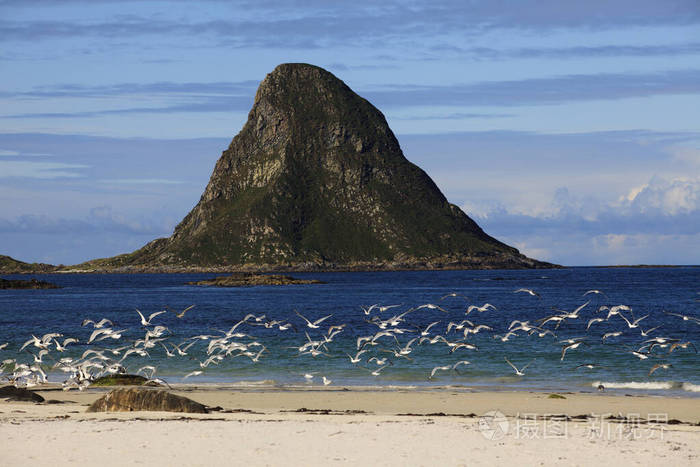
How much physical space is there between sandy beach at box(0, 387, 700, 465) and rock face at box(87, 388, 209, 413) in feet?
1.54

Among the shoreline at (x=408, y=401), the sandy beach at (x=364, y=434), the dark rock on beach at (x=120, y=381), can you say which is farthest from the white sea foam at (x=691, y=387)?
the dark rock on beach at (x=120, y=381)

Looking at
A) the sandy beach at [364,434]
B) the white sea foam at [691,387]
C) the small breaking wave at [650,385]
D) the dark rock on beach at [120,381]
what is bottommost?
the dark rock on beach at [120,381]

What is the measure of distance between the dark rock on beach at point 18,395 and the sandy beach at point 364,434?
629mm

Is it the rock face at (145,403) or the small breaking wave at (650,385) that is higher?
the rock face at (145,403)

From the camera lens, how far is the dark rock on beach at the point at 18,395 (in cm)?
2684

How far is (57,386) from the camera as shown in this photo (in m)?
32.6

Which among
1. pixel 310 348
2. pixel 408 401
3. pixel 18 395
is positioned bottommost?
pixel 310 348

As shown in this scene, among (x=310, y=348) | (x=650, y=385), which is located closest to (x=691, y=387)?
(x=650, y=385)

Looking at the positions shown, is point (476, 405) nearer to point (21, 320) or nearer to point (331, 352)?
point (331, 352)

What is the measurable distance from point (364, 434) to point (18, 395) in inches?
504

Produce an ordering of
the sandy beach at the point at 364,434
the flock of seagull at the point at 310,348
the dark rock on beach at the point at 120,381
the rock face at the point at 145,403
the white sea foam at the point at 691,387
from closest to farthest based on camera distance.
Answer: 1. the sandy beach at the point at 364,434
2. the rock face at the point at 145,403
3. the white sea foam at the point at 691,387
4. the dark rock on beach at the point at 120,381
5. the flock of seagull at the point at 310,348

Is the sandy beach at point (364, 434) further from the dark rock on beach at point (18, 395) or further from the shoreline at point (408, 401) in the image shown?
the dark rock on beach at point (18, 395)

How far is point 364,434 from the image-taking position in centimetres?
1973

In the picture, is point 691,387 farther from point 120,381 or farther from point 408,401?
point 120,381
